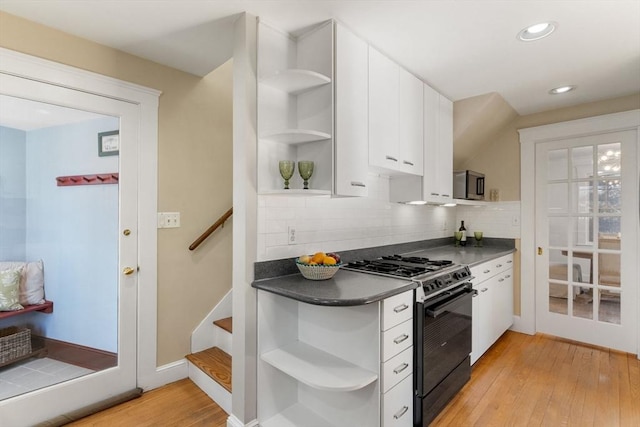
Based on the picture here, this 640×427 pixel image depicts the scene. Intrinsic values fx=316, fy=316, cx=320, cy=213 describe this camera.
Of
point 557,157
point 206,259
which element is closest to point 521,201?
point 557,157

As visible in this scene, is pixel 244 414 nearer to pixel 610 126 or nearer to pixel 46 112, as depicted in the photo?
pixel 46 112

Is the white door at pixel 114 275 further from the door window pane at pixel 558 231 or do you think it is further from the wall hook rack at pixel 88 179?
the door window pane at pixel 558 231

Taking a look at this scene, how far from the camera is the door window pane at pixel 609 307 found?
3111 millimetres

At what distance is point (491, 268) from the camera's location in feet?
9.71

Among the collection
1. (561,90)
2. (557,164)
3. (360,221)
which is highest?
(561,90)

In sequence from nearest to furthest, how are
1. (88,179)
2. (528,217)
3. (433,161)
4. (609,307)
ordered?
1. (88,179)
2. (433,161)
3. (609,307)
4. (528,217)

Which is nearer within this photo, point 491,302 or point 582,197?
point 491,302

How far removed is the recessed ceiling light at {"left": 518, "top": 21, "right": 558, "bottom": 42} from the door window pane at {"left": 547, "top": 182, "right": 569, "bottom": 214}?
1988 millimetres

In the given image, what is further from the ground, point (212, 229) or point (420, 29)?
point (420, 29)

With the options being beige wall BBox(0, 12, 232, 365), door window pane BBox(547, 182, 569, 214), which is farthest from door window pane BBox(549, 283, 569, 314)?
beige wall BBox(0, 12, 232, 365)

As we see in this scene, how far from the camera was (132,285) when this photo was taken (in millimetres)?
2244

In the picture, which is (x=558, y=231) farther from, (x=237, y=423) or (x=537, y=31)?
(x=237, y=423)

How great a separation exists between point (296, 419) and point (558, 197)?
344 centimetres

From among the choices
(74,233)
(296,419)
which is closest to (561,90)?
(296,419)
